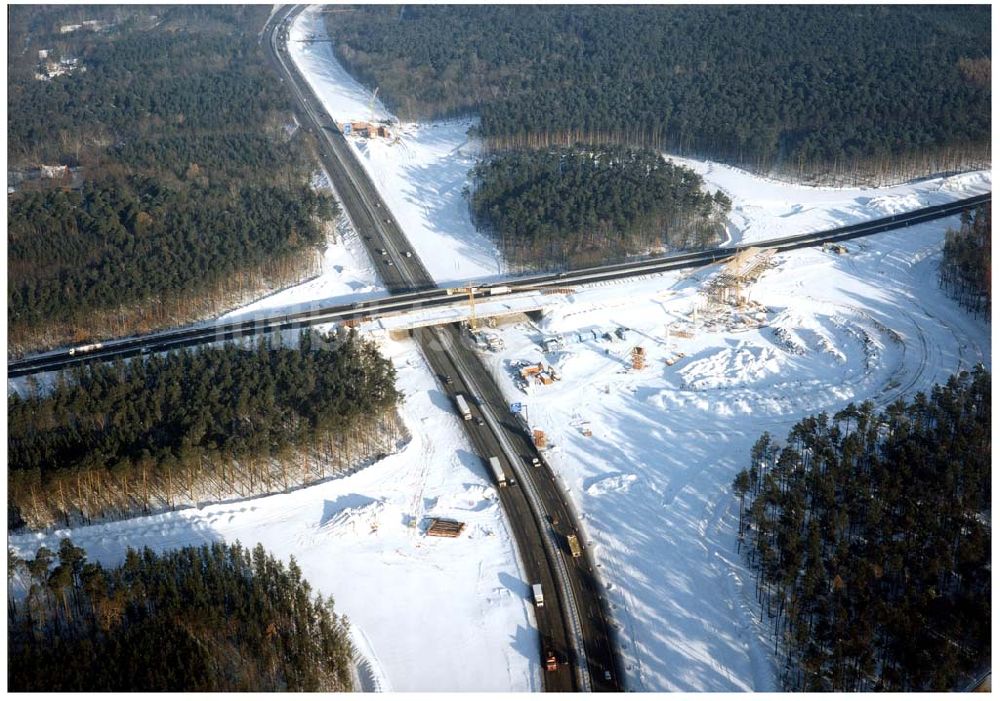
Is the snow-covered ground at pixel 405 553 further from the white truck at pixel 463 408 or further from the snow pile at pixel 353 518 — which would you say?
the white truck at pixel 463 408

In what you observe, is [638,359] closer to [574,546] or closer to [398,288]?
[574,546]

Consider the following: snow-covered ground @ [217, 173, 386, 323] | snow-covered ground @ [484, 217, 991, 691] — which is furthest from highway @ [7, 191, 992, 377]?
snow-covered ground @ [484, 217, 991, 691]

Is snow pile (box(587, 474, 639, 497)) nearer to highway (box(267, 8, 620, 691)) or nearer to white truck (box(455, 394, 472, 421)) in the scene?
highway (box(267, 8, 620, 691))

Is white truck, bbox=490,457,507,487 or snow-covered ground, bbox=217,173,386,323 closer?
white truck, bbox=490,457,507,487

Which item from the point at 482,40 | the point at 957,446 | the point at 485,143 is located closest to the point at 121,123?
the point at 485,143

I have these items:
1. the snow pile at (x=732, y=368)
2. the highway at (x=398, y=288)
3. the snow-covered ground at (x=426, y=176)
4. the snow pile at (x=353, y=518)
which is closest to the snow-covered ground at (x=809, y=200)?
the highway at (x=398, y=288)

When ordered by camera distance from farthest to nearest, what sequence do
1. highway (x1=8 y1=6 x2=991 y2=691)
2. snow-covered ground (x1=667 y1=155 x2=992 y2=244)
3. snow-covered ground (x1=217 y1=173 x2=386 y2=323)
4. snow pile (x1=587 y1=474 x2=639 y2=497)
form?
snow-covered ground (x1=667 y1=155 x2=992 y2=244) < snow-covered ground (x1=217 y1=173 x2=386 y2=323) < snow pile (x1=587 y1=474 x2=639 y2=497) < highway (x1=8 y1=6 x2=991 y2=691)
